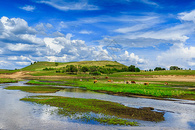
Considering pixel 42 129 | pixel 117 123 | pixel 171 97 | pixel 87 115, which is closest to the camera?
pixel 42 129

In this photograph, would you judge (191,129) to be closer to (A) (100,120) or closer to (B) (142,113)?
(B) (142,113)

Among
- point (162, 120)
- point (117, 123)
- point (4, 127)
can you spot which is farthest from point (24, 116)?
point (162, 120)

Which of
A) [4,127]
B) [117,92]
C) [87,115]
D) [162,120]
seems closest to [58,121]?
[87,115]

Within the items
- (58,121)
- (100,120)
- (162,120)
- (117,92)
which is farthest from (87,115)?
(117,92)

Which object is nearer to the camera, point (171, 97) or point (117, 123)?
point (117, 123)

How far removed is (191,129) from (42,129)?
49.4 feet

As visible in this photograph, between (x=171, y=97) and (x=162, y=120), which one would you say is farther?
(x=171, y=97)

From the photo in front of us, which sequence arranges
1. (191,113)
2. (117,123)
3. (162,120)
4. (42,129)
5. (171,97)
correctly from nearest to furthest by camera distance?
1. (42,129)
2. (117,123)
3. (162,120)
4. (191,113)
5. (171,97)

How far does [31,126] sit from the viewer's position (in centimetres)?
1631

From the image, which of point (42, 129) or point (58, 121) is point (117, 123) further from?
point (42, 129)

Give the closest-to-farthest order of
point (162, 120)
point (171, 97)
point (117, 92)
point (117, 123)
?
point (117, 123), point (162, 120), point (171, 97), point (117, 92)

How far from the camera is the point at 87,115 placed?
2016 cm

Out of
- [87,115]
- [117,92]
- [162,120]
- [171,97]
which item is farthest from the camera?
[117,92]

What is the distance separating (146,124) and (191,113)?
9413 millimetres
